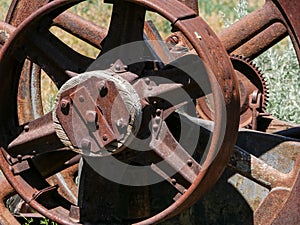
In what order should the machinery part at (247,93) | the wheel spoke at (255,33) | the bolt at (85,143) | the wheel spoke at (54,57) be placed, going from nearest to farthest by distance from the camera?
the bolt at (85,143)
the wheel spoke at (54,57)
the wheel spoke at (255,33)
the machinery part at (247,93)

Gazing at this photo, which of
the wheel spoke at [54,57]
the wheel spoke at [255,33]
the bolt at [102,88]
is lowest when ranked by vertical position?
the wheel spoke at [255,33]

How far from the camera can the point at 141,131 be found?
11.6ft

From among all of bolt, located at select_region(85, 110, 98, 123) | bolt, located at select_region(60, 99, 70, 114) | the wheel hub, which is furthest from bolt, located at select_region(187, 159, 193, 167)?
bolt, located at select_region(60, 99, 70, 114)

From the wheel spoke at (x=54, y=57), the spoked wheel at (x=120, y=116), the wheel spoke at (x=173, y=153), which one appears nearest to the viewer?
the spoked wheel at (x=120, y=116)

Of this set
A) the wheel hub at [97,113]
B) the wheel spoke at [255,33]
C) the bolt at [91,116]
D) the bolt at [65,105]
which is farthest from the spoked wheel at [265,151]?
the bolt at [65,105]

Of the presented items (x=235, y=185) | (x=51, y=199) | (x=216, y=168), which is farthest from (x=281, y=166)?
→ (x=51, y=199)

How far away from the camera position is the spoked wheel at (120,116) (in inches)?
132

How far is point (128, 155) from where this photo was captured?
144 inches

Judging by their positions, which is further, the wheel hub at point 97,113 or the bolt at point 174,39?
the bolt at point 174,39

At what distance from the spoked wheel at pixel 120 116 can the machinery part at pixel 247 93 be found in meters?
0.82

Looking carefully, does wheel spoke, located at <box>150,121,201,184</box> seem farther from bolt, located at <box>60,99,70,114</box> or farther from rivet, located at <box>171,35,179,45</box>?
rivet, located at <box>171,35,179,45</box>

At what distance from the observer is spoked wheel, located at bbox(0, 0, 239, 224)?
11.0 ft

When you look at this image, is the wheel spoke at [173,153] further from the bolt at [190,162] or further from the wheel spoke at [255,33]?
the wheel spoke at [255,33]

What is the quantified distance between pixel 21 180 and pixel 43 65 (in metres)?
0.48
